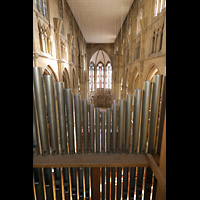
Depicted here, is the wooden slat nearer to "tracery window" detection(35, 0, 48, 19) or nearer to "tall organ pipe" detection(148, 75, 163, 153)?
"tall organ pipe" detection(148, 75, 163, 153)

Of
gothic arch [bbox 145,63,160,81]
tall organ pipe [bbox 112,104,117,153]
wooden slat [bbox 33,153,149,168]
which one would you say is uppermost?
gothic arch [bbox 145,63,160,81]

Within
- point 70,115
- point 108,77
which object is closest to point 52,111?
point 70,115

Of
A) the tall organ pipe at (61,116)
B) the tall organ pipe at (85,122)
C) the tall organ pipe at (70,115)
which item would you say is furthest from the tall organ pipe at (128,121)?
the tall organ pipe at (61,116)

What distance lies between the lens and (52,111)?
2.44 meters

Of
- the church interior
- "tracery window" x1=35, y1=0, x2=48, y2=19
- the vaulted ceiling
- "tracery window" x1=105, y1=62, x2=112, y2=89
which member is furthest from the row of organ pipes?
"tracery window" x1=105, y1=62, x2=112, y2=89

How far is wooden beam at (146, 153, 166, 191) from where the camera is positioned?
1929 millimetres

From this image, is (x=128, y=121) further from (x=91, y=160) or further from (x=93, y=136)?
(x=91, y=160)

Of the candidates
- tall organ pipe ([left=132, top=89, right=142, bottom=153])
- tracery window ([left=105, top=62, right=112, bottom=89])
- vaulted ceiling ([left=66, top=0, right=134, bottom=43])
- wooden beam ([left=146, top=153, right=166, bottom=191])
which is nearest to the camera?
wooden beam ([left=146, top=153, right=166, bottom=191])
